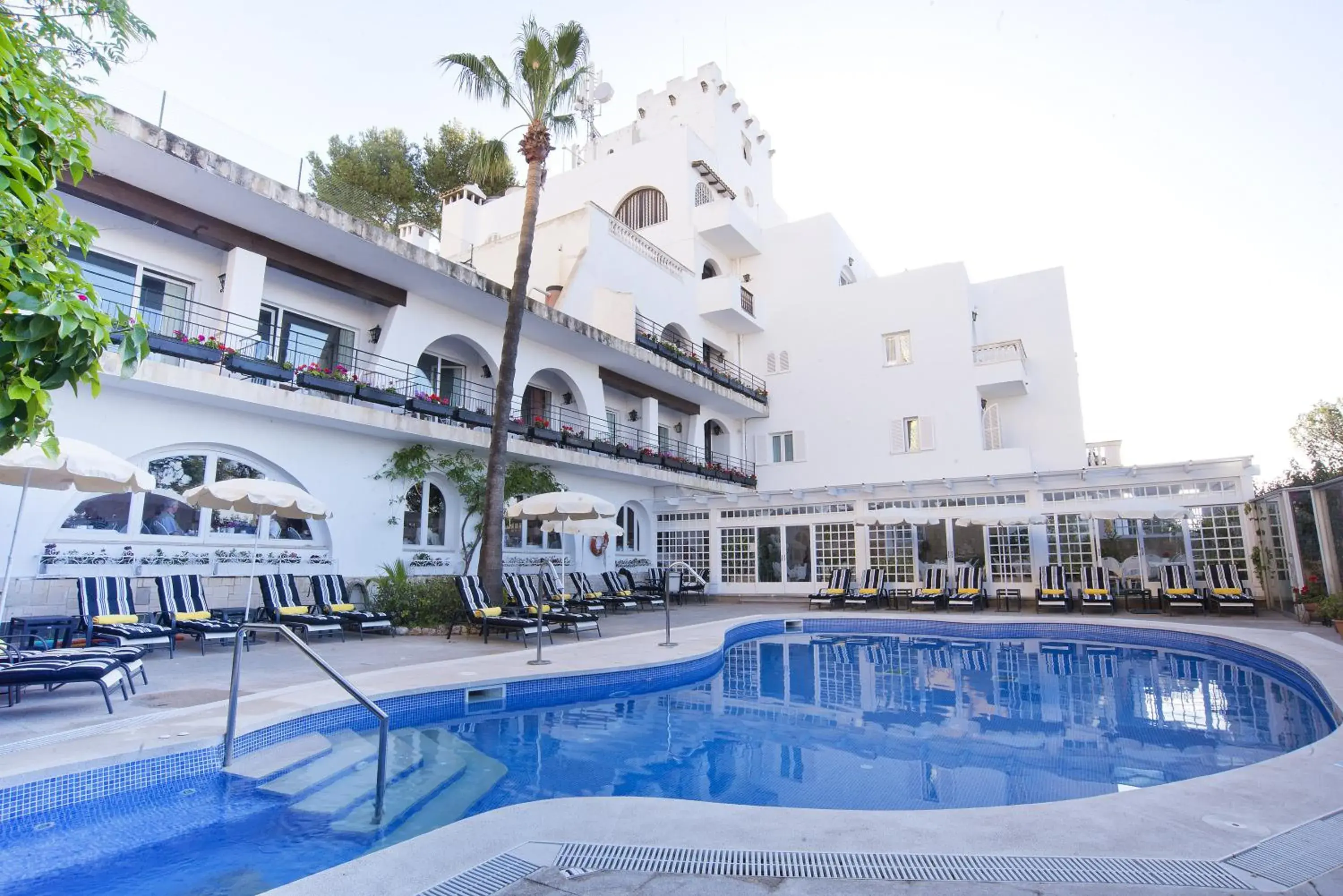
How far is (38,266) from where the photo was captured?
206 cm

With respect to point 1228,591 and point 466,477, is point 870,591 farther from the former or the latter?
point 466,477

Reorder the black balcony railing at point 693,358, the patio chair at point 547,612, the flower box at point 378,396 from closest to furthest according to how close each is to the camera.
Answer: the patio chair at point 547,612
the flower box at point 378,396
the black balcony railing at point 693,358

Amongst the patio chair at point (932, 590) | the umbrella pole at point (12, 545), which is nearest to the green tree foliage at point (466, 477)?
the umbrella pole at point (12, 545)

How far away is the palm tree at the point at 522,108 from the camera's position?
1142 cm

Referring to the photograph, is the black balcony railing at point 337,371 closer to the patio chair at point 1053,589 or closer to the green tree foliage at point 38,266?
the green tree foliage at point 38,266

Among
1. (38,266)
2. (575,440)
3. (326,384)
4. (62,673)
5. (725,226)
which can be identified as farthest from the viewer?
(725,226)

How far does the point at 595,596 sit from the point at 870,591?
637 centimetres

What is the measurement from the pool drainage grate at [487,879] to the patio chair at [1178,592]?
15.2m

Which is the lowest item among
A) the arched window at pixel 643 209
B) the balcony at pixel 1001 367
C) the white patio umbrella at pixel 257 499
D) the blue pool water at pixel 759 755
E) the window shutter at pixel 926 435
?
the blue pool water at pixel 759 755

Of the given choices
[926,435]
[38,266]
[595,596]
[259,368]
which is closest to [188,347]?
[259,368]

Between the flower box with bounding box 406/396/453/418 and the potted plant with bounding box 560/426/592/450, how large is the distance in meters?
3.13

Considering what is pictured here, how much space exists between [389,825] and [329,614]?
7.28 metres

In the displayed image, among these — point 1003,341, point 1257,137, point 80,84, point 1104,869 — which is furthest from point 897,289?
point 1104,869

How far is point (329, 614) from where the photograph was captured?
1036cm
